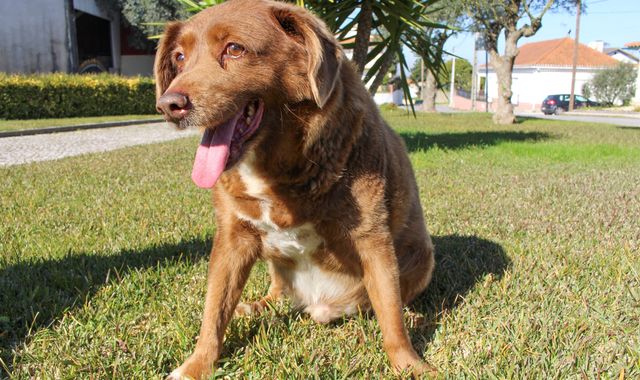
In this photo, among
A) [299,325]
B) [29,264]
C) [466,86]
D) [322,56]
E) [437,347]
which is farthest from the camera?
[466,86]

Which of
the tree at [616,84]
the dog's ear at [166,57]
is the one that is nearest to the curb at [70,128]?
the dog's ear at [166,57]

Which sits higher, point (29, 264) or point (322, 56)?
point (322, 56)

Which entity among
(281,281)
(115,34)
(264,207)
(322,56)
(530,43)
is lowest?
(281,281)

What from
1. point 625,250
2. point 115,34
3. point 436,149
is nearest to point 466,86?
point 115,34

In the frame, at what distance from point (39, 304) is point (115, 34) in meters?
28.8

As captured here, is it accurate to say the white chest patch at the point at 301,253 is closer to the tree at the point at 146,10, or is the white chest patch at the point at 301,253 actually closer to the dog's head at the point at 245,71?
the dog's head at the point at 245,71

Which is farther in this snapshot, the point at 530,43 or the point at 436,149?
the point at 530,43

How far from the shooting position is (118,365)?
7.02ft

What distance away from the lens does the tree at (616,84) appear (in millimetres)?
46719

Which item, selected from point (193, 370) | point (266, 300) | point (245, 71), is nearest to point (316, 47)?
point (245, 71)

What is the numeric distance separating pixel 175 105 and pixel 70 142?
11245 mm

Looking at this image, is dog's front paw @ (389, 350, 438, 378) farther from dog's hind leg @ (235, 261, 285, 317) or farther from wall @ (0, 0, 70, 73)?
wall @ (0, 0, 70, 73)

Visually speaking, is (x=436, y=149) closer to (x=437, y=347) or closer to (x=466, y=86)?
(x=437, y=347)

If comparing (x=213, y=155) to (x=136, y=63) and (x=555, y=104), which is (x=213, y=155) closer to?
(x=136, y=63)
